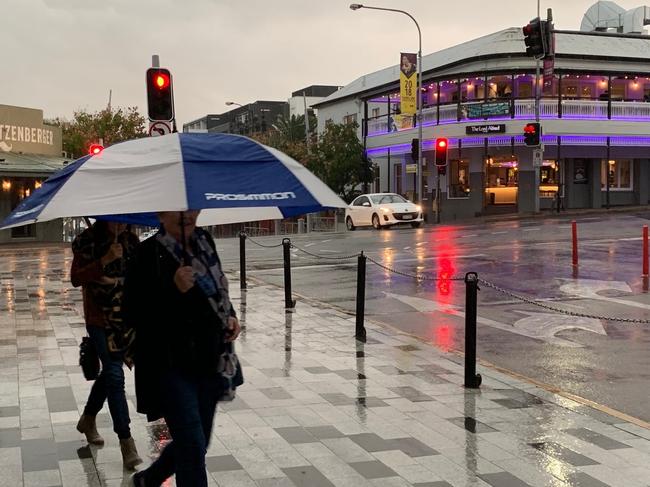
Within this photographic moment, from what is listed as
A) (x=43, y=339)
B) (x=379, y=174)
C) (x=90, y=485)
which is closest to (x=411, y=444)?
(x=90, y=485)

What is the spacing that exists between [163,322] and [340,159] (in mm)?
44059

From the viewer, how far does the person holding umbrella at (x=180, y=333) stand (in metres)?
3.79

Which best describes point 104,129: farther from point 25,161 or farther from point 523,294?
point 523,294

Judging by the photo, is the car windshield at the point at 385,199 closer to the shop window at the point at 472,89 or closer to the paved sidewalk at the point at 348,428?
the shop window at the point at 472,89

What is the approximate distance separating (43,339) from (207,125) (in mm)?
108251

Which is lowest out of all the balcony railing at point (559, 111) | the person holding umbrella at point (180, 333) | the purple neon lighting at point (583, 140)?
the person holding umbrella at point (180, 333)

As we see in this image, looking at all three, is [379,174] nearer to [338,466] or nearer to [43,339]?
[43,339]

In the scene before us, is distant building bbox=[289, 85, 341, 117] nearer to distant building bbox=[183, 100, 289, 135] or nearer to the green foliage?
distant building bbox=[183, 100, 289, 135]

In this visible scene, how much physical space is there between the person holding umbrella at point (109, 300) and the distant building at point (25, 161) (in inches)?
1011

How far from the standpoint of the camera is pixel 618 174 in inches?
1652

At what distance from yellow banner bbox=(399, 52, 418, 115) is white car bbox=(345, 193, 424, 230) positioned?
331 inches

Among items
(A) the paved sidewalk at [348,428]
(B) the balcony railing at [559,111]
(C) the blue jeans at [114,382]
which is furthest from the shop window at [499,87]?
(C) the blue jeans at [114,382]

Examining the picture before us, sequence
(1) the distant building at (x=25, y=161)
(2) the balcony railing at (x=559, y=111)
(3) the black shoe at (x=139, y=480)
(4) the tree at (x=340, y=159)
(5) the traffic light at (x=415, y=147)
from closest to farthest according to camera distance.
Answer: (3) the black shoe at (x=139, y=480)
(1) the distant building at (x=25, y=161)
(5) the traffic light at (x=415, y=147)
(2) the balcony railing at (x=559, y=111)
(4) the tree at (x=340, y=159)

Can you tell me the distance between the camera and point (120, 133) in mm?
54656
